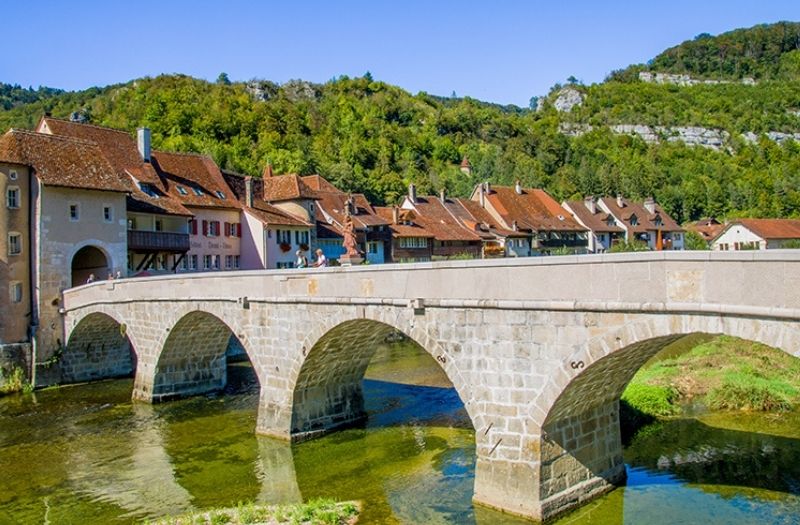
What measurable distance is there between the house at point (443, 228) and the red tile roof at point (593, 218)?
16.2 m

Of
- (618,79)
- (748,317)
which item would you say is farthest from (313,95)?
(748,317)

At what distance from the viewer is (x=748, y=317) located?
1005 centimetres

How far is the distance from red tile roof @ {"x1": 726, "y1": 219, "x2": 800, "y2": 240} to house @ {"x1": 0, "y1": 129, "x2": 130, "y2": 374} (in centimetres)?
6215

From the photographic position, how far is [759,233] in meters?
70.0

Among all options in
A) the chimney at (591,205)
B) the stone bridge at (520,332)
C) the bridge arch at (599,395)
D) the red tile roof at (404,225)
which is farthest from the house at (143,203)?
the chimney at (591,205)

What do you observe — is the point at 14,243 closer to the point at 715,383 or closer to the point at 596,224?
the point at 715,383

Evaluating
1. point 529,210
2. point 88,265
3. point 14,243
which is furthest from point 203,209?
point 529,210

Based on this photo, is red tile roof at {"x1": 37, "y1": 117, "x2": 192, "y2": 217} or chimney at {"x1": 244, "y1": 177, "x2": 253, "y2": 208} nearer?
red tile roof at {"x1": 37, "y1": 117, "x2": 192, "y2": 217}

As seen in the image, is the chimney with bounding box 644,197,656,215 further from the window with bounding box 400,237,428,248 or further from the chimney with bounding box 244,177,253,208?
the chimney with bounding box 244,177,253,208

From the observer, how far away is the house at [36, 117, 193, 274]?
111 feet

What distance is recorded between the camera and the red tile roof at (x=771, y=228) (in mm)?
70562

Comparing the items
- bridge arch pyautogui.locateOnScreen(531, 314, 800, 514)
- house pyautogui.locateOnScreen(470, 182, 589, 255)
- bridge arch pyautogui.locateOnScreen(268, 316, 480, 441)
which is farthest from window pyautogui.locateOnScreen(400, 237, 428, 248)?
bridge arch pyautogui.locateOnScreen(531, 314, 800, 514)

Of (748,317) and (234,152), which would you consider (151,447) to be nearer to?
(748,317)

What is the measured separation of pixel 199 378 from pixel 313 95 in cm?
10747
